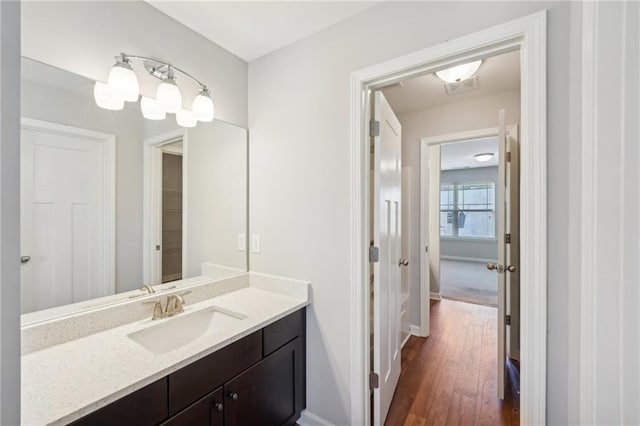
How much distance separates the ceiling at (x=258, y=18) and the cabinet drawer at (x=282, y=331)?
1654 mm

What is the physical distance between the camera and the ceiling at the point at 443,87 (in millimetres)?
1988

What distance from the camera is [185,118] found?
5.25 feet

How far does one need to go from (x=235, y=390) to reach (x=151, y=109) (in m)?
1.46

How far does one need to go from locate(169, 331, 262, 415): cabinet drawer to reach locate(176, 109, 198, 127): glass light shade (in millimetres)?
1245

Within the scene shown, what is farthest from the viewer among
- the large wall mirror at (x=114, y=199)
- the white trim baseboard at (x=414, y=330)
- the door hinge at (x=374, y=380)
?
the white trim baseboard at (x=414, y=330)

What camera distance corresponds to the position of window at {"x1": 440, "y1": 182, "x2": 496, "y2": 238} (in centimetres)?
717

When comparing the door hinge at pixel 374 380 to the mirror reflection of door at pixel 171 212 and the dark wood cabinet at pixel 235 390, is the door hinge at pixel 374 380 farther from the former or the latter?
the mirror reflection of door at pixel 171 212

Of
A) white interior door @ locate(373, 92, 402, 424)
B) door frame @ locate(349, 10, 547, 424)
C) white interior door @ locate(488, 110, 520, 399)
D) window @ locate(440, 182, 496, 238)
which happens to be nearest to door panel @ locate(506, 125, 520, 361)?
white interior door @ locate(488, 110, 520, 399)

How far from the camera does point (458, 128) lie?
268cm

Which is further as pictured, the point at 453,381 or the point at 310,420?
the point at 453,381

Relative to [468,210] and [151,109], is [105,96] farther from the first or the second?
[468,210]

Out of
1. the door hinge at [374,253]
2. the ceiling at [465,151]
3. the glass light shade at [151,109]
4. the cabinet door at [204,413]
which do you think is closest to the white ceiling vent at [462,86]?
the ceiling at [465,151]

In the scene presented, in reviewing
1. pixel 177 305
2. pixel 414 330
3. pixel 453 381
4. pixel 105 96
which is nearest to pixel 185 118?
pixel 105 96

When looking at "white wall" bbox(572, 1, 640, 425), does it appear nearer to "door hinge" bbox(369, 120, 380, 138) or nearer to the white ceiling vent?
"door hinge" bbox(369, 120, 380, 138)
